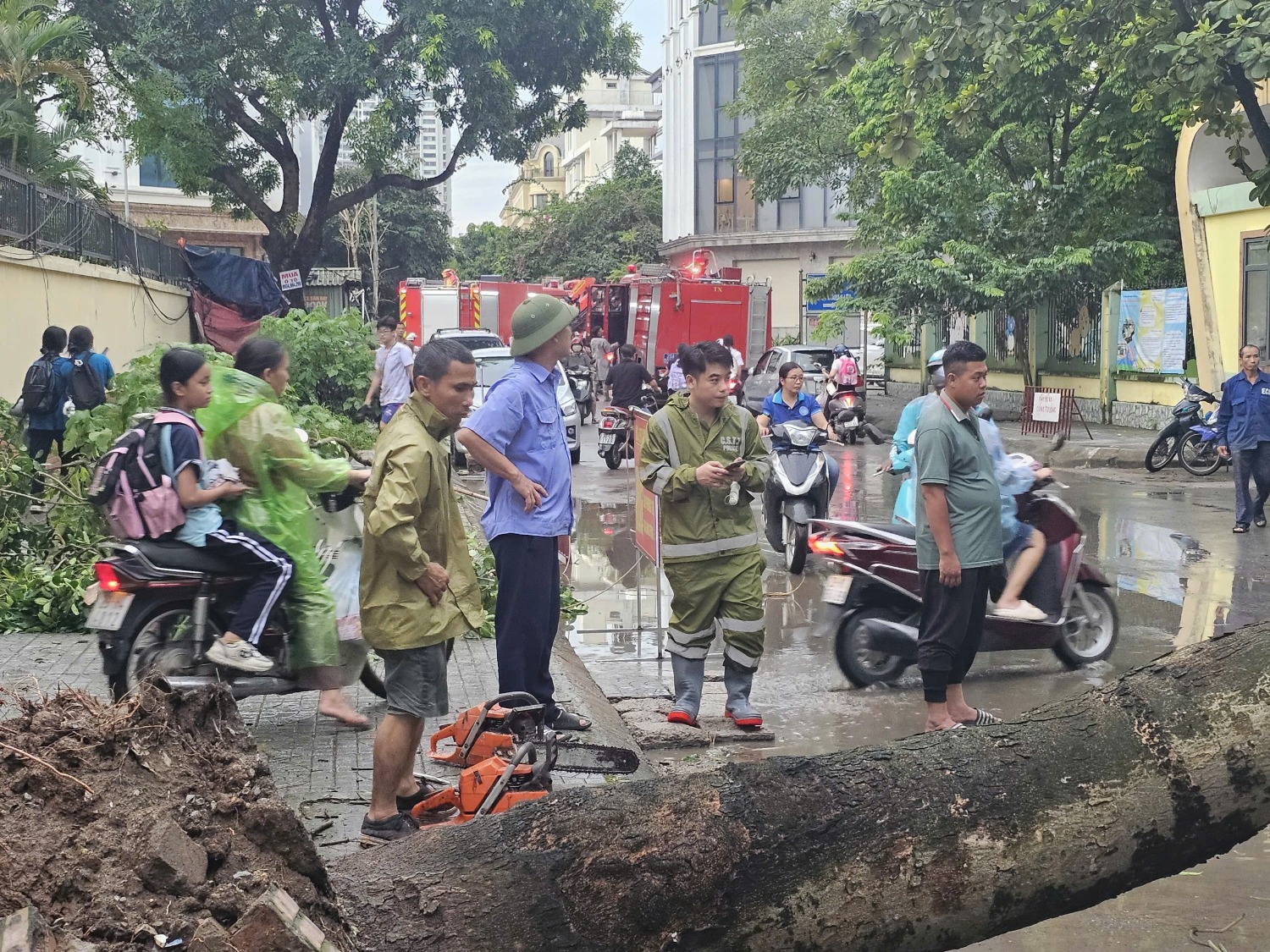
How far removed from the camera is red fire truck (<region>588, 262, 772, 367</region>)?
28.8m

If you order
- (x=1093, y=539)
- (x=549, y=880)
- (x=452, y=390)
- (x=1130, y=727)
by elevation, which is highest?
(x=452, y=390)

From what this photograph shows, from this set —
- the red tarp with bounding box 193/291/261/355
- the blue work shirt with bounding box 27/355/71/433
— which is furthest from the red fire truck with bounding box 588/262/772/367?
the blue work shirt with bounding box 27/355/71/433

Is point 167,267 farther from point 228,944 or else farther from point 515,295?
point 228,944

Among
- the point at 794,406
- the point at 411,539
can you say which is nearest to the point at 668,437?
the point at 411,539

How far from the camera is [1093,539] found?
12.1 metres

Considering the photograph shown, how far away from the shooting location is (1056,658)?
7.62 meters

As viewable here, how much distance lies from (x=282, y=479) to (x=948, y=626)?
2.87 metres

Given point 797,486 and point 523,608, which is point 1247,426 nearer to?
point 797,486

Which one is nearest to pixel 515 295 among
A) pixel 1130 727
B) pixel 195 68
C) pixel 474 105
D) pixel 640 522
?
pixel 474 105

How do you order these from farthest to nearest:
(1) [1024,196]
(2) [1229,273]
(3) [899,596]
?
1. (1) [1024,196]
2. (2) [1229,273]
3. (3) [899,596]

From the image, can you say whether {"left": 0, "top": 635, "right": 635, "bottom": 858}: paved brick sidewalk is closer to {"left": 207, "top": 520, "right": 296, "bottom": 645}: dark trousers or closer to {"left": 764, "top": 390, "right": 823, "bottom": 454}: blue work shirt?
{"left": 207, "top": 520, "right": 296, "bottom": 645}: dark trousers

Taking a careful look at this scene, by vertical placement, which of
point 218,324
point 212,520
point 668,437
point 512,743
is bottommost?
point 512,743

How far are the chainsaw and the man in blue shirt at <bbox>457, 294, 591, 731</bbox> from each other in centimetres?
74

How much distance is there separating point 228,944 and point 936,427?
433 cm
